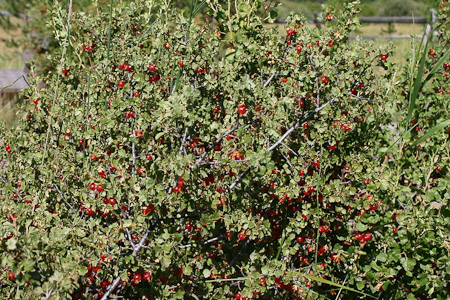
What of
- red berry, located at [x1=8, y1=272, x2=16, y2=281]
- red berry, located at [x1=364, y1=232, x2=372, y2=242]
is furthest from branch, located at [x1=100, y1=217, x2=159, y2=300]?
red berry, located at [x1=364, y1=232, x2=372, y2=242]

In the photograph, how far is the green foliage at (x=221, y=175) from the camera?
187 cm

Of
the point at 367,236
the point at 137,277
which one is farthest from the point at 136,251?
the point at 367,236

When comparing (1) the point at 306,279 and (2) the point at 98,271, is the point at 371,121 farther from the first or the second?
(2) the point at 98,271

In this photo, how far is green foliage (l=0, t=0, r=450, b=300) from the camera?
1.87 m

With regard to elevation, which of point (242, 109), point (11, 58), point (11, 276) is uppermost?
point (242, 109)

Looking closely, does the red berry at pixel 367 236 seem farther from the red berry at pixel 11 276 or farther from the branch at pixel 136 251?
the red berry at pixel 11 276

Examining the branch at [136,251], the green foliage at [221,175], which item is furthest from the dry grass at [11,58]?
the branch at [136,251]

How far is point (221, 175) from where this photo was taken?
2094mm

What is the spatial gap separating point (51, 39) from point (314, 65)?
5818mm

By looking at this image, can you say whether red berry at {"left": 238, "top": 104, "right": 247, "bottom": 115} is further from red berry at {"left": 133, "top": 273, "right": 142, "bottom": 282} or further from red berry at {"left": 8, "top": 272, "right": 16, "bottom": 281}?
red berry at {"left": 8, "top": 272, "right": 16, "bottom": 281}

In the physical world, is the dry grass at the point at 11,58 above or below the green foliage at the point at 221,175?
below

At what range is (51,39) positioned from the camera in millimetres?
7312

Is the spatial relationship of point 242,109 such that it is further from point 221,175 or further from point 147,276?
point 147,276

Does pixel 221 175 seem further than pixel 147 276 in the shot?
Yes
